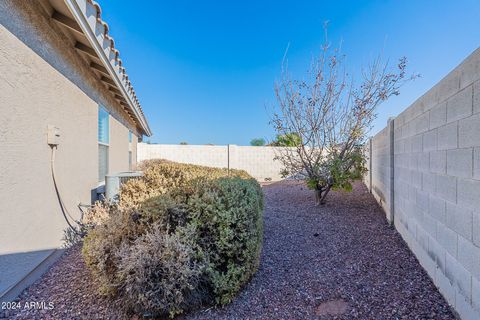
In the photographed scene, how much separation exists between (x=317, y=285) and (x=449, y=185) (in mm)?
1758

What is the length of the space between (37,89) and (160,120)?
14028mm

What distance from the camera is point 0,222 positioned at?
8.28ft

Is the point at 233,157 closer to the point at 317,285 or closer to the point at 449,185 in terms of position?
the point at 317,285

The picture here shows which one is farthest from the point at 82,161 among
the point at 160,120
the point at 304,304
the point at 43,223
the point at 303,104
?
the point at 160,120

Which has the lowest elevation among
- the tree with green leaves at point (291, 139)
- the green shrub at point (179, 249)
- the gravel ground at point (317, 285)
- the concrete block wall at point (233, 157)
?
the gravel ground at point (317, 285)

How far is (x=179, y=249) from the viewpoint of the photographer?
248 centimetres

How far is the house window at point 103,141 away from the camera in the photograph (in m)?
6.26

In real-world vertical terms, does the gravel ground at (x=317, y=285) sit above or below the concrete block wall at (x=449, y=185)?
below

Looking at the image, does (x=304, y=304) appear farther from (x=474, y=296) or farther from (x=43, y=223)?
(x=43, y=223)

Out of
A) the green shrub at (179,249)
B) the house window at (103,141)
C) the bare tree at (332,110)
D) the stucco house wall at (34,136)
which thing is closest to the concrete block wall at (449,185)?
the green shrub at (179,249)

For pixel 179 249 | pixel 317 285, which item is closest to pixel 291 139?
pixel 317 285

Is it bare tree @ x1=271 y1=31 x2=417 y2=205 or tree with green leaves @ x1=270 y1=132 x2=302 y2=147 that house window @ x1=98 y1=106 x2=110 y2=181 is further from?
tree with green leaves @ x1=270 y1=132 x2=302 y2=147

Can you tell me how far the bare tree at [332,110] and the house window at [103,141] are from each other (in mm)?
4574

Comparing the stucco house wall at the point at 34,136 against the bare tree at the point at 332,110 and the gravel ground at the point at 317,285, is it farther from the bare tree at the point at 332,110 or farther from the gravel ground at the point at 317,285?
the bare tree at the point at 332,110
